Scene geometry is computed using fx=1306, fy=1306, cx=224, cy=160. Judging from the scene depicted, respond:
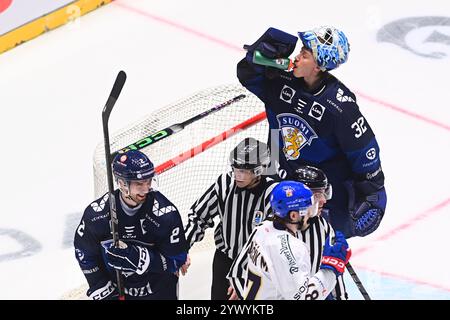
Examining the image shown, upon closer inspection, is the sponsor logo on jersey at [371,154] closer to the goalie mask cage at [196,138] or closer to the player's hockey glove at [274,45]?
the player's hockey glove at [274,45]

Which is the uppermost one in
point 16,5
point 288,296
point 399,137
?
point 288,296

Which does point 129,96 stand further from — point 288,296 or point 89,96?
point 288,296

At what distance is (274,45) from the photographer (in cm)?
499

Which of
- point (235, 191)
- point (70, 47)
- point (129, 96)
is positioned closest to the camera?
point (235, 191)

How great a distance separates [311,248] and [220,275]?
2.13ft

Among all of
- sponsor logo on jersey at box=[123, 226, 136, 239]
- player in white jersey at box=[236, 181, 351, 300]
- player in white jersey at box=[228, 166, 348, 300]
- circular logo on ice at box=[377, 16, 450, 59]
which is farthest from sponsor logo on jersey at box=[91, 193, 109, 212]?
circular logo on ice at box=[377, 16, 450, 59]

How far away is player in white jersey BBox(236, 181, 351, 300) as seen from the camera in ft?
13.4

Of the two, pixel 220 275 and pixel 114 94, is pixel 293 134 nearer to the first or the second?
pixel 220 275

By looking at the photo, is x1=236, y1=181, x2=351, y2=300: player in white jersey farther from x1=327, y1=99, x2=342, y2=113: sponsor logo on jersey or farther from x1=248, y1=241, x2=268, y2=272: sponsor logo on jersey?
x1=327, y1=99, x2=342, y2=113: sponsor logo on jersey

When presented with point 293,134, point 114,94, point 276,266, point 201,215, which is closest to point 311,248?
point 276,266

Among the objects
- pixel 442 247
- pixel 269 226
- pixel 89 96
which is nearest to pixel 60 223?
pixel 89 96

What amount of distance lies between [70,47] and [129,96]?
73 cm

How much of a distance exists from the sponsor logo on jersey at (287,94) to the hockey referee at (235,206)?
0.25 metres

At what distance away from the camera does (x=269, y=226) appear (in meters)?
4.22
